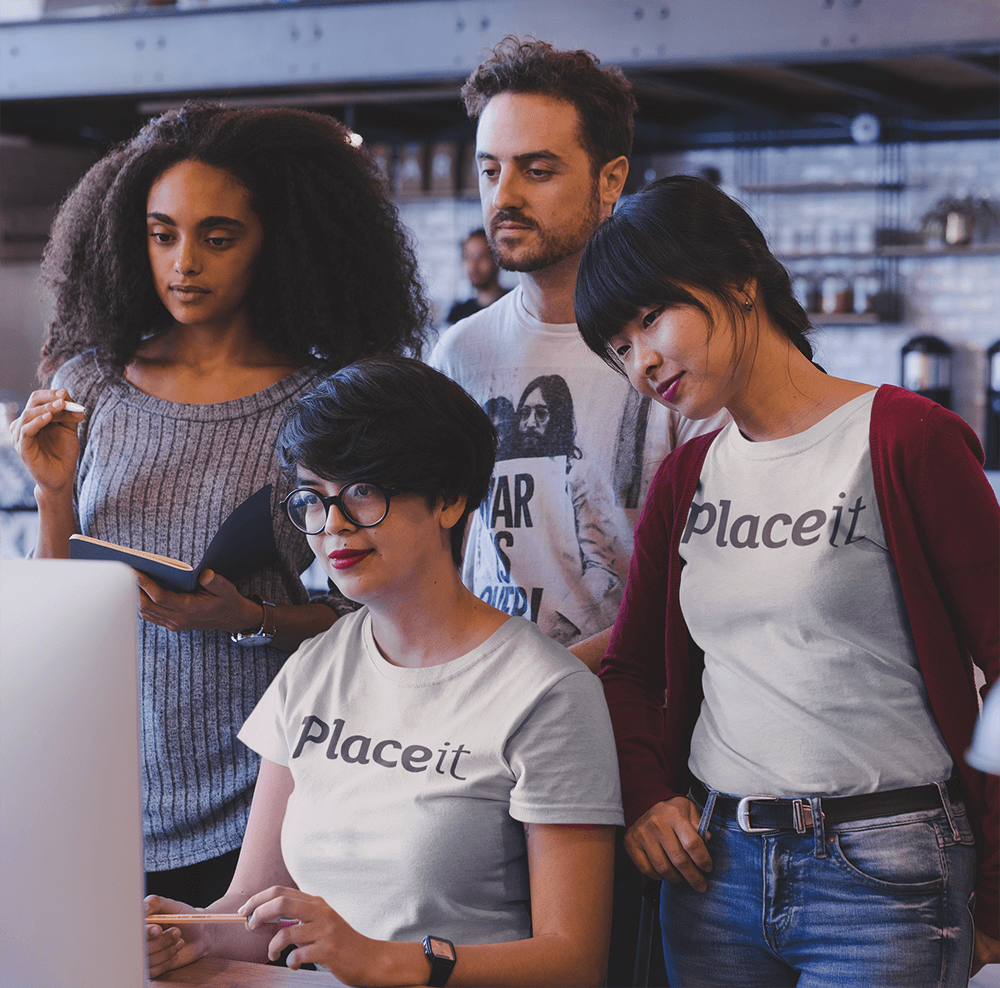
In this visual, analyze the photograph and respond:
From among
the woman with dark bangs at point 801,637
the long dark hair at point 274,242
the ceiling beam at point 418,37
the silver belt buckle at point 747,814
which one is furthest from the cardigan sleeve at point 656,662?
the ceiling beam at point 418,37

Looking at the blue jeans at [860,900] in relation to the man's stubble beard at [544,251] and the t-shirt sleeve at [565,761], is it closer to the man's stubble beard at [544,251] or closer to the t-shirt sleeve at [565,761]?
the t-shirt sleeve at [565,761]

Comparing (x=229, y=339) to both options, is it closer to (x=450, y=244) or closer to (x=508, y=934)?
(x=508, y=934)

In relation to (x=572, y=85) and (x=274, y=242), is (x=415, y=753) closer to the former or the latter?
(x=274, y=242)

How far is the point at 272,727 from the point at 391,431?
1.30 feet

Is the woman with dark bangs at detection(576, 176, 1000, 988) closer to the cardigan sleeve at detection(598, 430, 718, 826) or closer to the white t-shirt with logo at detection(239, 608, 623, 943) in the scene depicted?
the cardigan sleeve at detection(598, 430, 718, 826)

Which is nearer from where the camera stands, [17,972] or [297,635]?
[17,972]

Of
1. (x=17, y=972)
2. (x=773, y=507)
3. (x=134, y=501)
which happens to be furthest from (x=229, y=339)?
(x=17, y=972)

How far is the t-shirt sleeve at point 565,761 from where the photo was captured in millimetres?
1284

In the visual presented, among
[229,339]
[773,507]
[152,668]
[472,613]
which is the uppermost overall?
[229,339]

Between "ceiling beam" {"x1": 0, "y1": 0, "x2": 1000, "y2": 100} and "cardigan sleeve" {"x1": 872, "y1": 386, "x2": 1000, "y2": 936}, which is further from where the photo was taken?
"ceiling beam" {"x1": 0, "y1": 0, "x2": 1000, "y2": 100}

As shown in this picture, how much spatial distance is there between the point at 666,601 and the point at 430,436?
36 cm

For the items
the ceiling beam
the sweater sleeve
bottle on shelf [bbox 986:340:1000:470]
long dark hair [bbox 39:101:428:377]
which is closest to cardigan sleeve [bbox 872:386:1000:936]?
the sweater sleeve

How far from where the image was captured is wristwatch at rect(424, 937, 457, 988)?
3.83 feet

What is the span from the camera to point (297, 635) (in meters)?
1.73
